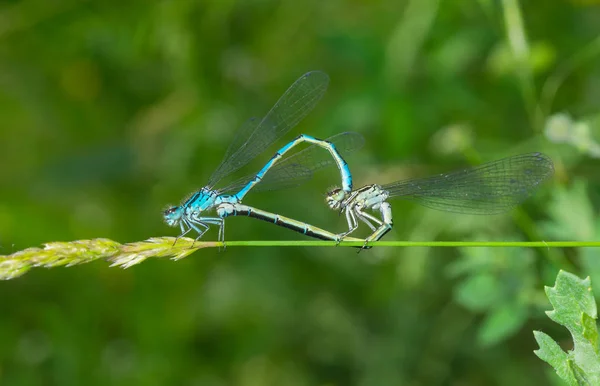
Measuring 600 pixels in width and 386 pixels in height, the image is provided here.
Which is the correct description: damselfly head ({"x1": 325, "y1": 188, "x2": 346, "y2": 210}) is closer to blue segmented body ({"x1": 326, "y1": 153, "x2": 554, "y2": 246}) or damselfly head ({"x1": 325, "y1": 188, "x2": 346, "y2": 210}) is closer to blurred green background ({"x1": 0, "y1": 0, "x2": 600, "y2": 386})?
blue segmented body ({"x1": 326, "y1": 153, "x2": 554, "y2": 246})

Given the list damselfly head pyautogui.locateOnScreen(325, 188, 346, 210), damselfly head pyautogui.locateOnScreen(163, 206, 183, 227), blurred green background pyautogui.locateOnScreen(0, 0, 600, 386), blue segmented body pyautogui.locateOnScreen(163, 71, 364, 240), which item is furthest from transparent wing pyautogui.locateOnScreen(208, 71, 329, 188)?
blurred green background pyautogui.locateOnScreen(0, 0, 600, 386)

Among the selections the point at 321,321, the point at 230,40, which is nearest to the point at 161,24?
the point at 230,40

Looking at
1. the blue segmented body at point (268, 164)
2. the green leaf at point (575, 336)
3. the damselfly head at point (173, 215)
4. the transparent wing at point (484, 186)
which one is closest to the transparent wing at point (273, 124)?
the blue segmented body at point (268, 164)

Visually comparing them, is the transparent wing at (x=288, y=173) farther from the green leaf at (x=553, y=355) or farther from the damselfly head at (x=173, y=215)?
the green leaf at (x=553, y=355)

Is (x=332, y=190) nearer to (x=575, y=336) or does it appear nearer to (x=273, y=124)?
(x=273, y=124)

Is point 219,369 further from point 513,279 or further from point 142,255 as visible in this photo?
point 142,255

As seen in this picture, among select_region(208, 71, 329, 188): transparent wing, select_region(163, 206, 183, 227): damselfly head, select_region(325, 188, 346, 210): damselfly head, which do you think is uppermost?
select_region(208, 71, 329, 188): transparent wing
